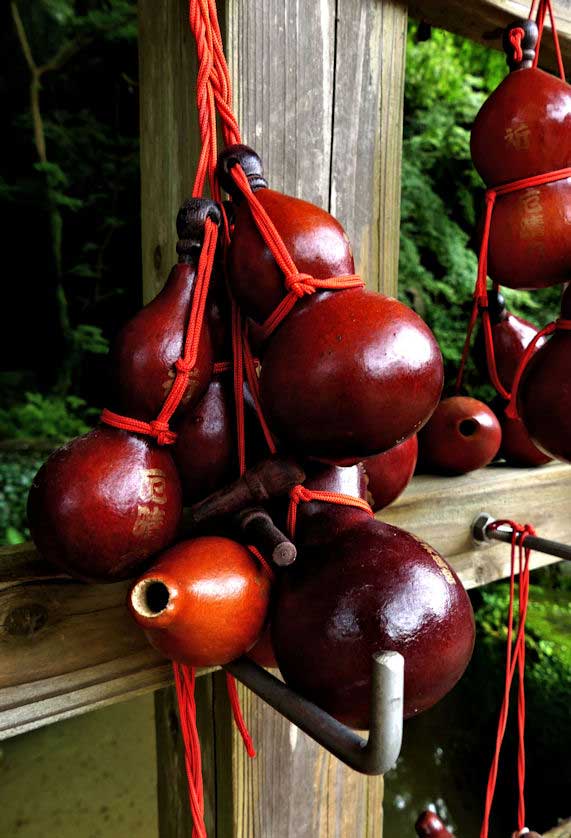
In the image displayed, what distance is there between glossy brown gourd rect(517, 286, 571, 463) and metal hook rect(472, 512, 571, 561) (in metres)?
0.17

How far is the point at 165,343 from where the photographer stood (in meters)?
0.58

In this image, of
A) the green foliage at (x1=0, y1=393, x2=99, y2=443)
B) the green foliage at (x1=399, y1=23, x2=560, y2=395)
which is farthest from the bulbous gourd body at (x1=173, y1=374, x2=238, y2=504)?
the green foliage at (x1=0, y1=393, x2=99, y2=443)

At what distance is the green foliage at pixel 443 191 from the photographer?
3.15 meters

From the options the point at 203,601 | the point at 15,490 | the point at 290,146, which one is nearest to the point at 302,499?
the point at 203,601

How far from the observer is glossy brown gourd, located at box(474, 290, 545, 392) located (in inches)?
43.2

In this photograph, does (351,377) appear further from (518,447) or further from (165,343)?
(518,447)

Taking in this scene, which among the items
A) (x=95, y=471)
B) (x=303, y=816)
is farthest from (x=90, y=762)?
(x=95, y=471)

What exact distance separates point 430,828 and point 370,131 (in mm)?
1041

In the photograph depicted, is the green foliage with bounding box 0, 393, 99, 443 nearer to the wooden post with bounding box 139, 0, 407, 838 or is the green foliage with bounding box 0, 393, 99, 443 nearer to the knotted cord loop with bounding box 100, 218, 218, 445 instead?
the wooden post with bounding box 139, 0, 407, 838

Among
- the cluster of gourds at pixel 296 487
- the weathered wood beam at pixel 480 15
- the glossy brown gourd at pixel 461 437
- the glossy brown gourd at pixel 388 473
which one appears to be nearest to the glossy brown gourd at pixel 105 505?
the cluster of gourds at pixel 296 487

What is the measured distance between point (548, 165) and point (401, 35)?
0.33m

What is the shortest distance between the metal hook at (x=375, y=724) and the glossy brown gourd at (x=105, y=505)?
0.19 m

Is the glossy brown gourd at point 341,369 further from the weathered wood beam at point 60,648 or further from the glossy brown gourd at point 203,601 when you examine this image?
the weathered wood beam at point 60,648

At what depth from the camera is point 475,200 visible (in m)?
3.35
